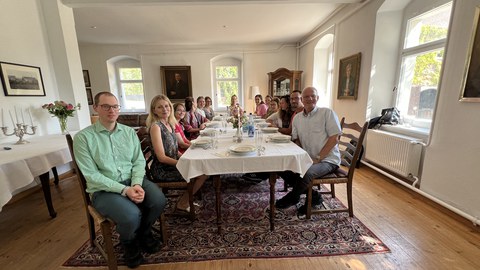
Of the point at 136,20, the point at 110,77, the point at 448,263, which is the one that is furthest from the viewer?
the point at 110,77

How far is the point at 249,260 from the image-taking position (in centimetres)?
147

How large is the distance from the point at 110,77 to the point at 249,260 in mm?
6615

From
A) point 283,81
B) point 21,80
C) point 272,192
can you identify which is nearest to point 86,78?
point 21,80

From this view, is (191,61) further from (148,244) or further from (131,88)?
(148,244)

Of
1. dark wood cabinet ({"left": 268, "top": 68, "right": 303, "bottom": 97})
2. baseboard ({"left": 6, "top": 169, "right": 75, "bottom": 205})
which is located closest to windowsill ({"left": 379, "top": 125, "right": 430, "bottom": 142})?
dark wood cabinet ({"left": 268, "top": 68, "right": 303, "bottom": 97})

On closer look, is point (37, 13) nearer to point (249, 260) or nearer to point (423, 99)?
point (249, 260)

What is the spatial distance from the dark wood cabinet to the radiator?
2990mm

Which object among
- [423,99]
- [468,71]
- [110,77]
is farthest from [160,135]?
[110,77]

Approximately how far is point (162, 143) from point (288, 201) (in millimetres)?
1297

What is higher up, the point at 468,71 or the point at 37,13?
the point at 37,13

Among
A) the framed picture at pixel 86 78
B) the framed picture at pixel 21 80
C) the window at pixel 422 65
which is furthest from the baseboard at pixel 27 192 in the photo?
the window at pixel 422 65

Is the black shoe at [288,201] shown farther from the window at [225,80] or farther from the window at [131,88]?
the window at [131,88]

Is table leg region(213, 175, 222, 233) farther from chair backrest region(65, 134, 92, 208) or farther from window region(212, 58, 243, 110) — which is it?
window region(212, 58, 243, 110)

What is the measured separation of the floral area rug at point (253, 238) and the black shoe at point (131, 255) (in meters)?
0.09
